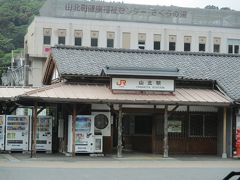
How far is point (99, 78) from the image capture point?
2642 cm

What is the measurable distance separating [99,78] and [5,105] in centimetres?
606

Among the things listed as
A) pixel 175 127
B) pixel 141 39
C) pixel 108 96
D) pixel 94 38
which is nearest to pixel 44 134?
pixel 108 96

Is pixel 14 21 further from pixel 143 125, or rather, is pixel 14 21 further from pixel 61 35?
pixel 143 125

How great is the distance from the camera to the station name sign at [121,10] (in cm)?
6438

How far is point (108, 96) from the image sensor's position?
24.3 metres

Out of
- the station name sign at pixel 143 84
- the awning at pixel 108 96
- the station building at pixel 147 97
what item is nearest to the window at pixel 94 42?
the station building at pixel 147 97

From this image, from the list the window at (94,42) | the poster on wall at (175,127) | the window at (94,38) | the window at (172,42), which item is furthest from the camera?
the window at (172,42)

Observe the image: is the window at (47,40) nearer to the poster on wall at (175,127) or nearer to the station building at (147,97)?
the station building at (147,97)

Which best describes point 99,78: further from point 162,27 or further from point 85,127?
point 162,27

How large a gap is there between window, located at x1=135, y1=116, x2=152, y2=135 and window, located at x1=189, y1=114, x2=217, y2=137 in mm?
2185

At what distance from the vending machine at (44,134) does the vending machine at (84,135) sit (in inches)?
75.6
